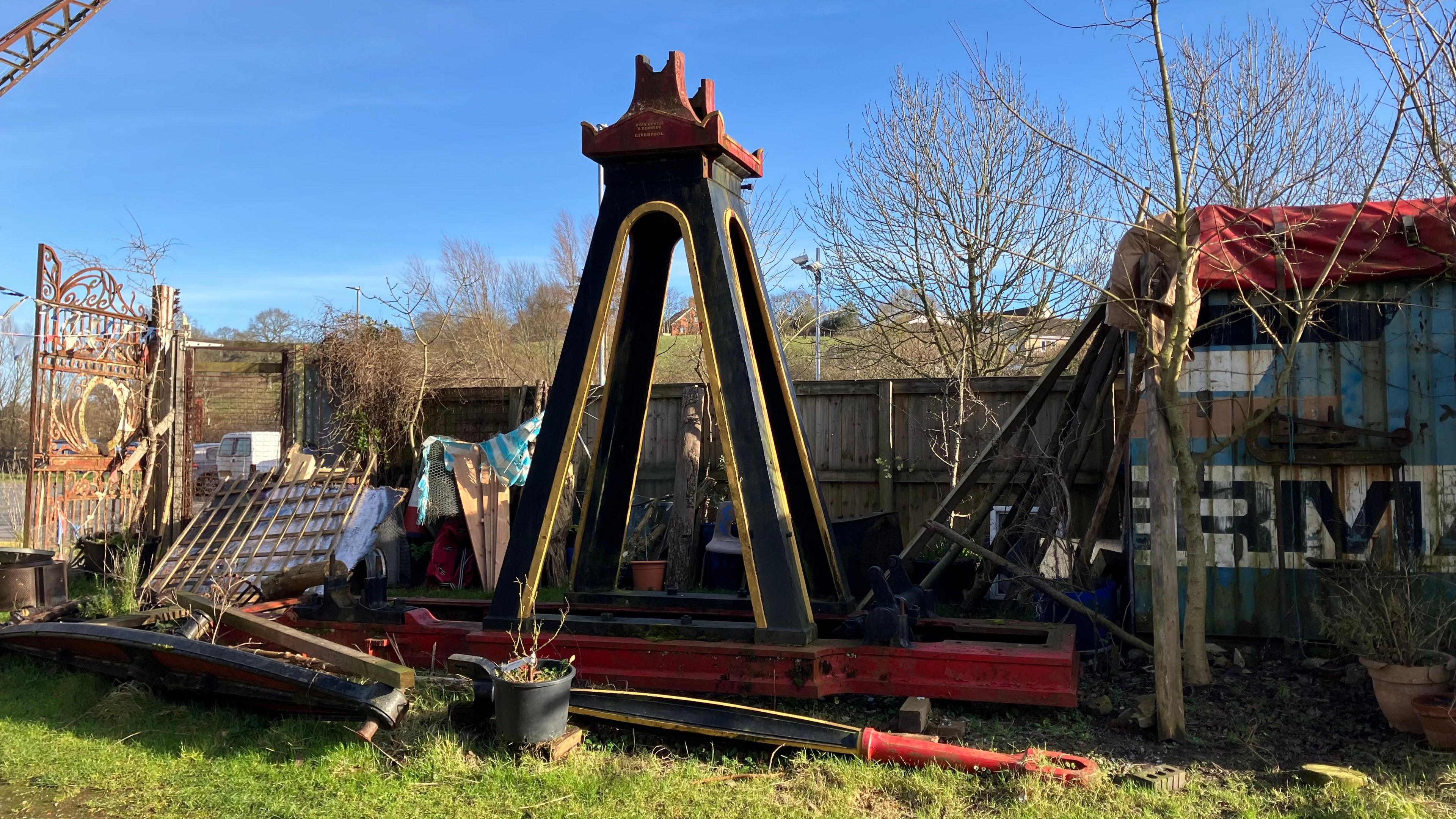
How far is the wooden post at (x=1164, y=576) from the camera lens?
16.4ft

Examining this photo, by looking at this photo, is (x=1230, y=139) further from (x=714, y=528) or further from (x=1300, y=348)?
(x=714, y=528)

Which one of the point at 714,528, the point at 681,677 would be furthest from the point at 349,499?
the point at 681,677

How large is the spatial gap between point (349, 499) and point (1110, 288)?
8.05m

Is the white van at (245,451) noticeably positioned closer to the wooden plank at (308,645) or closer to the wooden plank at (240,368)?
the wooden plank at (240,368)

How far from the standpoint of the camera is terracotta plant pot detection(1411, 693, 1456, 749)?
15.0 feet

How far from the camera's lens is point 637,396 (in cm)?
680

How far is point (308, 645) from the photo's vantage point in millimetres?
5500

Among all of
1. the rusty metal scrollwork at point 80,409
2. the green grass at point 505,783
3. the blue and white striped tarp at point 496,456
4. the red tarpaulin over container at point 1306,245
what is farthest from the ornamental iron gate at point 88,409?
the red tarpaulin over container at point 1306,245

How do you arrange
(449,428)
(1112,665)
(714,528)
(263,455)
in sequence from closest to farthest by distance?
(1112,665), (714,528), (449,428), (263,455)

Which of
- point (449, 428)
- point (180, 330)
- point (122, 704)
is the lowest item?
point (122, 704)

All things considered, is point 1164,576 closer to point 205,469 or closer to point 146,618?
point 146,618

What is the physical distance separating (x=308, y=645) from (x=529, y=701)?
169 centimetres

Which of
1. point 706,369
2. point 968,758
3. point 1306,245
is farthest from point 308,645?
point 1306,245

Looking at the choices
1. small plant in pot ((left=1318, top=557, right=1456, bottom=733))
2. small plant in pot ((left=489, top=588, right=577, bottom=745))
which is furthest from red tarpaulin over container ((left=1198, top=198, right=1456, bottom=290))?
small plant in pot ((left=489, top=588, right=577, bottom=745))
